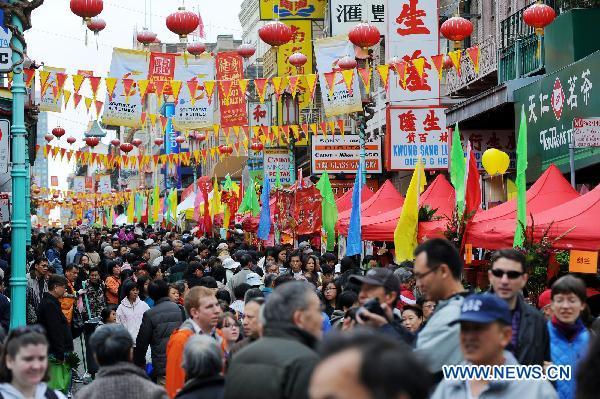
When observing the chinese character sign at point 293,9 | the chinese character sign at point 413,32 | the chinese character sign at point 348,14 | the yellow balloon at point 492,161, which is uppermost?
the chinese character sign at point 293,9

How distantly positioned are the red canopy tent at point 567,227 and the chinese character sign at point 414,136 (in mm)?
14268

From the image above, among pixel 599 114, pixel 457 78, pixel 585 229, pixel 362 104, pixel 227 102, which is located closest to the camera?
pixel 585 229

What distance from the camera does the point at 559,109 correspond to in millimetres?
20391

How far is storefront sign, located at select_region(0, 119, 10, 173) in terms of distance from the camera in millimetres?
13547

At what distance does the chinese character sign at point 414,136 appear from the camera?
97.1 feet

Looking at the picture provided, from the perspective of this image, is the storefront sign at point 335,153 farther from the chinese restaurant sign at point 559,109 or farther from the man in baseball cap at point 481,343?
the man in baseball cap at point 481,343

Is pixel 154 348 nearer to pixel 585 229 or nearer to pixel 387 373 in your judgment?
pixel 585 229

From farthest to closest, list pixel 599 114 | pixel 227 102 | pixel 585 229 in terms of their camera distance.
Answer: pixel 227 102 → pixel 599 114 → pixel 585 229

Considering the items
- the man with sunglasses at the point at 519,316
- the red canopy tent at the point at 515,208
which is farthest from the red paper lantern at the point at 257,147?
the man with sunglasses at the point at 519,316

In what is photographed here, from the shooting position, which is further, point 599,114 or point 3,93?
point 3,93

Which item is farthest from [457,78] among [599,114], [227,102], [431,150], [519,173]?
[519,173]

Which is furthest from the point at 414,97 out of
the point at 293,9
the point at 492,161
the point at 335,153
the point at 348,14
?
the point at 293,9

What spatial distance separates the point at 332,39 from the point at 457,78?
3.68 meters

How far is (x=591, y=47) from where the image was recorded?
2117 centimetres
